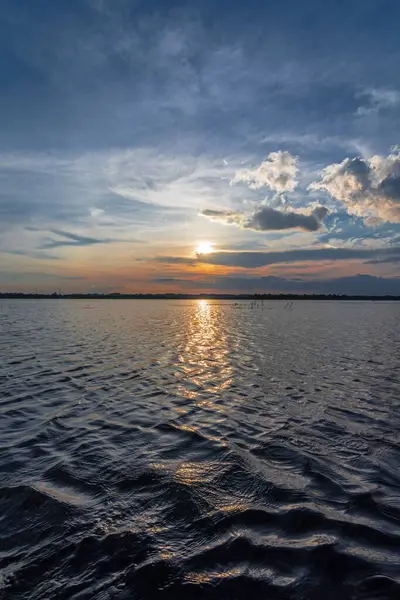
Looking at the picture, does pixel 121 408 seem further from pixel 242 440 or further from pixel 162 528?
pixel 162 528

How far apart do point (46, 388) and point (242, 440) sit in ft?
42.3

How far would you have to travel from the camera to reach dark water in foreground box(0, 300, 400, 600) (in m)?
6.48

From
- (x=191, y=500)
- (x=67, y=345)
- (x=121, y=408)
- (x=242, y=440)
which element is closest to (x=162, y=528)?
(x=191, y=500)

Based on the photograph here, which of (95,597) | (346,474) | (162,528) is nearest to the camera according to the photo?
(95,597)

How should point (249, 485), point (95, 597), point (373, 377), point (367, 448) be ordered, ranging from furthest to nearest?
point (373, 377), point (367, 448), point (249, 485), point (95, 597)

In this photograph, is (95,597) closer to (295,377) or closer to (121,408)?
(121,408)

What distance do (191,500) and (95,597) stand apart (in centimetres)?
354

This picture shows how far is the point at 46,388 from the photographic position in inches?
811

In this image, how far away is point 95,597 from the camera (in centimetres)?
596

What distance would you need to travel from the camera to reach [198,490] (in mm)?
9648

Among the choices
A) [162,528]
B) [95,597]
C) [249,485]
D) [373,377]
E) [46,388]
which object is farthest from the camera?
[373,377]

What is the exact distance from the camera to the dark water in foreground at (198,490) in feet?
21.3

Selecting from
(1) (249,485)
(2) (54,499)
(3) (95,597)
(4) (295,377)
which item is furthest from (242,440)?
(4) (295,377)

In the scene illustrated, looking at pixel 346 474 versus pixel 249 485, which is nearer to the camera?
pixel 249 485
